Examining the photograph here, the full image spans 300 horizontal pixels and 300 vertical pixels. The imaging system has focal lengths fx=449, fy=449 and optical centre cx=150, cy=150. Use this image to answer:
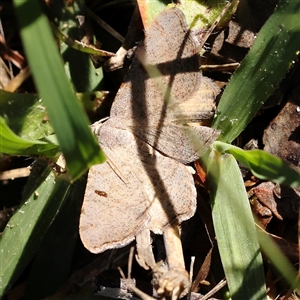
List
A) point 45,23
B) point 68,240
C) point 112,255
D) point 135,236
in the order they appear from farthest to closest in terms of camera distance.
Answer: point 68,240 → point 112,255 → point 135,236 → point 45,23

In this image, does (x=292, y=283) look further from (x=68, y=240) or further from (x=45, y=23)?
(x=45, y=23)

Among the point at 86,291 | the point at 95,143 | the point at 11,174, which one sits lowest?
the point at 86,291

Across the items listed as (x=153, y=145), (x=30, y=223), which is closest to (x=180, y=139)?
(x=153, y=145)

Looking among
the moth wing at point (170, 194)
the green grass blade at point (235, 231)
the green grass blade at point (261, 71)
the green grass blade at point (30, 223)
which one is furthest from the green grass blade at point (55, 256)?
the green grass blade at point (261, 71)

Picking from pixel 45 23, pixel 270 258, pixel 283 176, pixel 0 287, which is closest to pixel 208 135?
pixel 283 176

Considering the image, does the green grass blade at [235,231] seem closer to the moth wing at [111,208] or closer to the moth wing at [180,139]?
the moth wing at [180,139]

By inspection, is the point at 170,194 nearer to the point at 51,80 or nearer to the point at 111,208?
the point at 111,208
